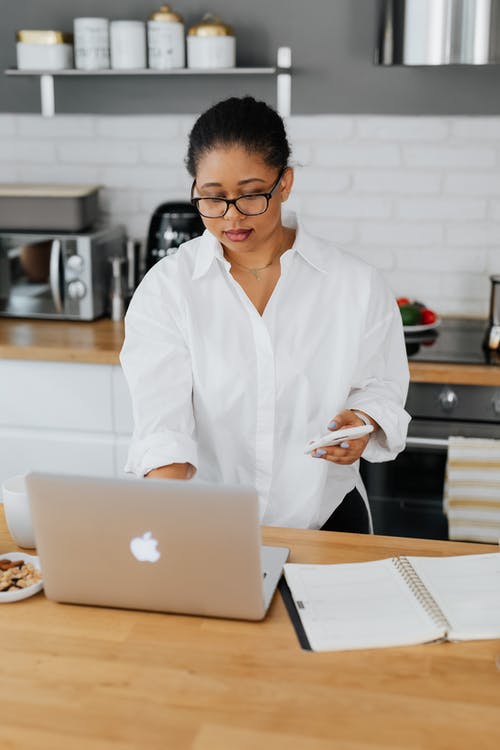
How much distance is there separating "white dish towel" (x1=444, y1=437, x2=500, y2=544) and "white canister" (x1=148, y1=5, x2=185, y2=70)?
1.66 metres

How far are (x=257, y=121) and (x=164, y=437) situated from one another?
0.66 metres

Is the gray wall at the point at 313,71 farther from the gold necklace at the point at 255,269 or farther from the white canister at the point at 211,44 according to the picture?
the gold necklace at the point at 255,269

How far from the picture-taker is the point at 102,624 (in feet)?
4.78

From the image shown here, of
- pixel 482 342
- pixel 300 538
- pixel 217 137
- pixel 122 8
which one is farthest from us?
pixel 122 8

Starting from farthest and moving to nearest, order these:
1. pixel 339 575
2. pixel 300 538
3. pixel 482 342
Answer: pixel 482 342, pixel 300 538, pixel 339 575

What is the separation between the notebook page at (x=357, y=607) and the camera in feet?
4.62

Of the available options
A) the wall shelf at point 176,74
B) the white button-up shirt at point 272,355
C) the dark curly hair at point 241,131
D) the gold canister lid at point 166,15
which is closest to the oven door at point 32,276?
the wall shelf at point 176,74

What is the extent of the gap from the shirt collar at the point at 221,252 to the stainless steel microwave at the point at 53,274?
1242 millimetres

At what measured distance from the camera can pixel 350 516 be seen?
2143mm

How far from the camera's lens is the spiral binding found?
145cm

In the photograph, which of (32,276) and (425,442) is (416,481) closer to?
(425,442)

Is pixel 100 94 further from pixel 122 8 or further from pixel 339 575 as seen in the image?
pixel 339 575

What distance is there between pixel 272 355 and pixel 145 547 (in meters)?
0.72

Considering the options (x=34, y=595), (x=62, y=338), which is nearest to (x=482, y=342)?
(x=62, y=338)
